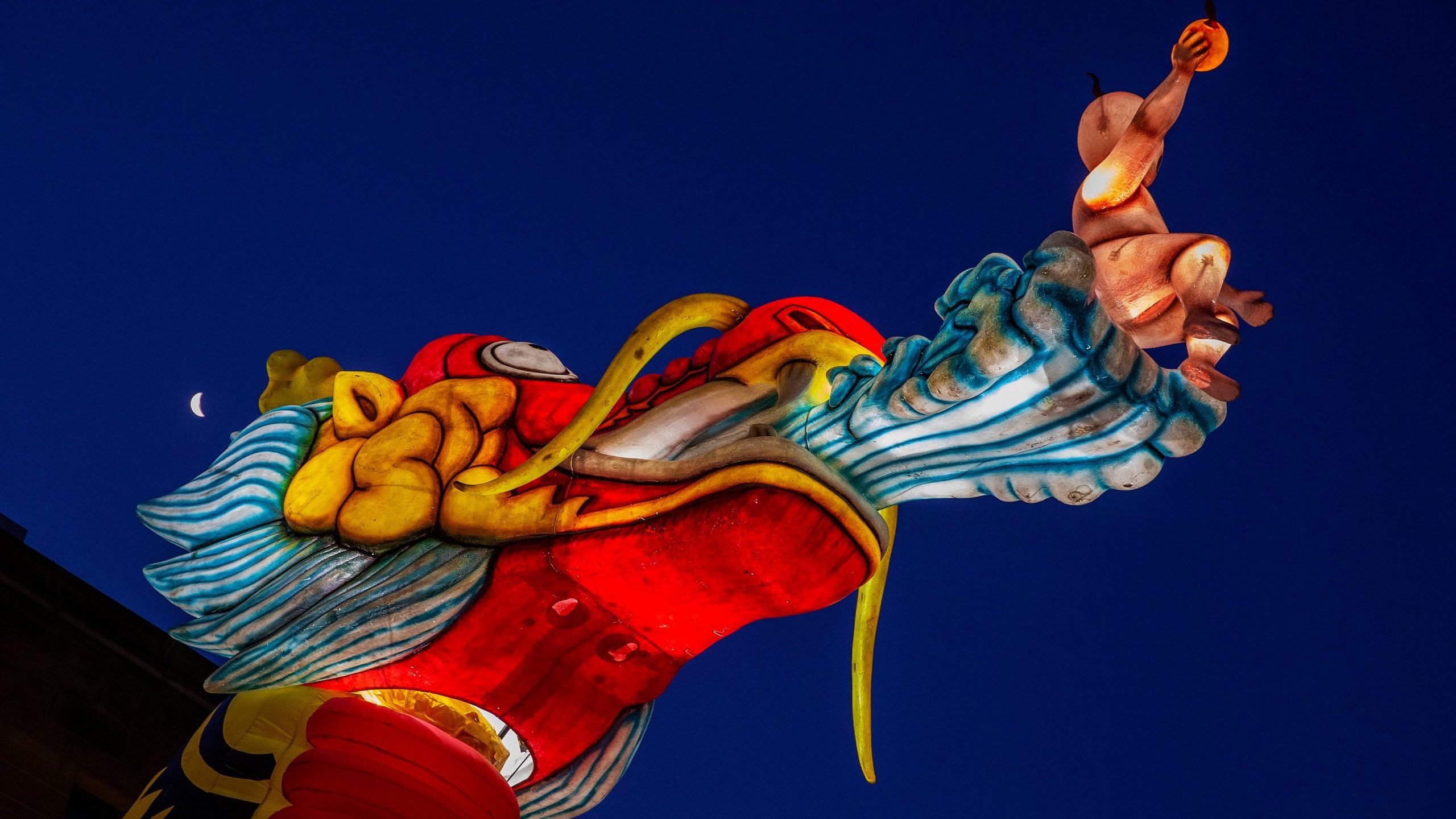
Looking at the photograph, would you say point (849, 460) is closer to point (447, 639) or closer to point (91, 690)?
point (447, 639)

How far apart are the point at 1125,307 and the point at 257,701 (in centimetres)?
281

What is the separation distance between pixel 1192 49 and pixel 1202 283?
624 millimetres

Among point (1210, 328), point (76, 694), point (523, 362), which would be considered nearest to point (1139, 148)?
point (1210, 328)

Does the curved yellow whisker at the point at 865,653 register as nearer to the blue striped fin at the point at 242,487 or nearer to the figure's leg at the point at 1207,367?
the figure's leg at the point at 1207,367

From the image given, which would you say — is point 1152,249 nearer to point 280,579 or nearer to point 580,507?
point 580,507

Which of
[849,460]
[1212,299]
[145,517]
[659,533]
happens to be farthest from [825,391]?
[145,517]

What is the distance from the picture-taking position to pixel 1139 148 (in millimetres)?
3891

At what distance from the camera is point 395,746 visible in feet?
14.3

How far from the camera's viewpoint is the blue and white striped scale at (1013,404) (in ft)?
12.0

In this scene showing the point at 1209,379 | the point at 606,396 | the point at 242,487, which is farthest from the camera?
the point at 242,487

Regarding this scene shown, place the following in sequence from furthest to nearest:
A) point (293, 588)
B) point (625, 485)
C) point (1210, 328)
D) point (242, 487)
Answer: point (242, 487)
point (293, 588)
point (625, 485)
point (1210, 328)

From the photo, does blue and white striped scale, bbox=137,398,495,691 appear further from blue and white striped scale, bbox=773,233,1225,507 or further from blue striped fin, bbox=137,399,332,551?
A: blue and white striped scale, bbox=773,233,1225,507

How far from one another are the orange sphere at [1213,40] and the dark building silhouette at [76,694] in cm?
566

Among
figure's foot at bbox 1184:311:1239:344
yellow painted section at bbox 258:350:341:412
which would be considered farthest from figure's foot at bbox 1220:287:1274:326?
yellow painted section at bbox 258:350:341:412
